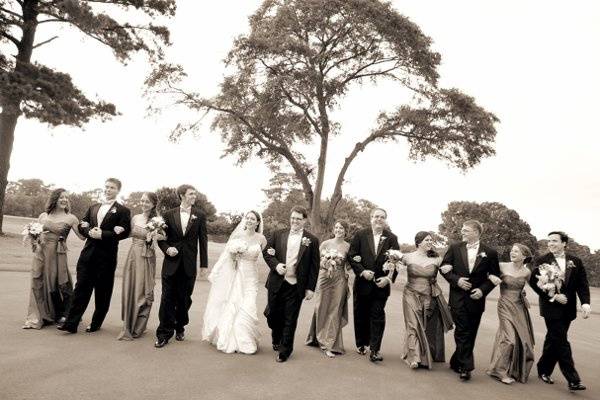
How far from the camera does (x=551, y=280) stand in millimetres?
6719

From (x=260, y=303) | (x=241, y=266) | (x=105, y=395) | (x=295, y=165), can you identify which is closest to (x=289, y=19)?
(x=295, y=165)

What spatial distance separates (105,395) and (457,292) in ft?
15.7

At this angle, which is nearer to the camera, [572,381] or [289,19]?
[572,381]

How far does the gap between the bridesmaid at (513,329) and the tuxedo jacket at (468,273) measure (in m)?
0.15

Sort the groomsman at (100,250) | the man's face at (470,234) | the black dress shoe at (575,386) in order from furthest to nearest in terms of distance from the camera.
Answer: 1. the groomsman at (100,250)
2. the man's face at (470,234)
3. the black dress shoe at (575,386)

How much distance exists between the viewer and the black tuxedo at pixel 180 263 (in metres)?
7.16

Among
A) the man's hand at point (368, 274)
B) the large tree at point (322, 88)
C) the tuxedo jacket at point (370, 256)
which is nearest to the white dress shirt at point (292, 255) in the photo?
the tuxedo jacket at point (370, 256)

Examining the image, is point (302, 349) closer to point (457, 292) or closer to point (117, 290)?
point (457, 292)

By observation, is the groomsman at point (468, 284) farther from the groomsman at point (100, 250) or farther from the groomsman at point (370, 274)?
the groomsman at point (100, 250)

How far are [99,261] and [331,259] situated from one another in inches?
145

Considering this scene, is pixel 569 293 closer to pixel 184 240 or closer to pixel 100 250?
pixel 184 240

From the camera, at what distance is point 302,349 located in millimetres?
7422

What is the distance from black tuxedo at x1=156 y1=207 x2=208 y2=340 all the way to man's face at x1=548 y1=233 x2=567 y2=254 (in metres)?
5.30

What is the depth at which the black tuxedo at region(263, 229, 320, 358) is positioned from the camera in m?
7.05
